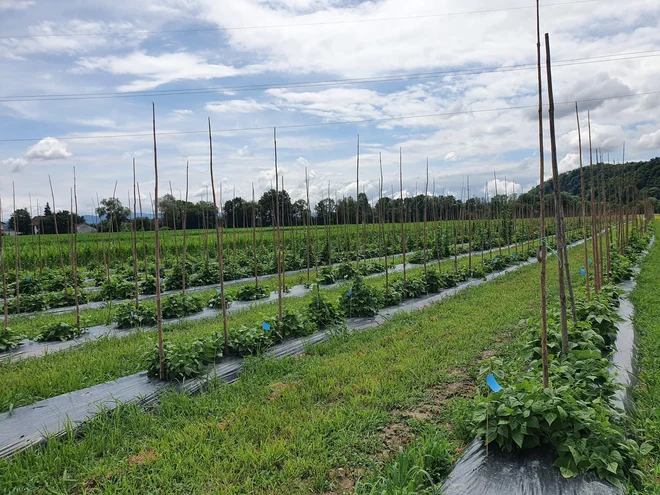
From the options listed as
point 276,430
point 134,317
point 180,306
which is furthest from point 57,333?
point 276,430

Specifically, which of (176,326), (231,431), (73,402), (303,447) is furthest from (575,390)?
(176,326)

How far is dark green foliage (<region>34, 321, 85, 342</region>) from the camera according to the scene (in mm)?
6246

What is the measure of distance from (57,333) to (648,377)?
7525mm

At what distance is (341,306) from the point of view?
724 centimetres

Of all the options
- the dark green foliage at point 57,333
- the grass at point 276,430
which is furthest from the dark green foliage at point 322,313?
the dark green foliage at point 57,333

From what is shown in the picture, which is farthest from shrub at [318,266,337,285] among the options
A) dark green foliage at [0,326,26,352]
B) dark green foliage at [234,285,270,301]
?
dark green foliage at [0,326,26,352]

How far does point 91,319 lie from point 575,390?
7387mm

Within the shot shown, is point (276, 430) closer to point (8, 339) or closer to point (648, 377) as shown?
point (648, 377)

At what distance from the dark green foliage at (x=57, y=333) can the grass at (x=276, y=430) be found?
135 inches

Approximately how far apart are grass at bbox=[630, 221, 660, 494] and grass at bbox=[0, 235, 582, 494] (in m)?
1.12

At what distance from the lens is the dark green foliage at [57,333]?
246 inches

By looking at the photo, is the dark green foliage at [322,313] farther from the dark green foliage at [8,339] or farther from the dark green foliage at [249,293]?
the dark green foliage at [8,339]

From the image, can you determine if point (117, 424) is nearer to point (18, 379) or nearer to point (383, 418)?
point (18, 379)

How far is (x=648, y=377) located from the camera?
402cm
